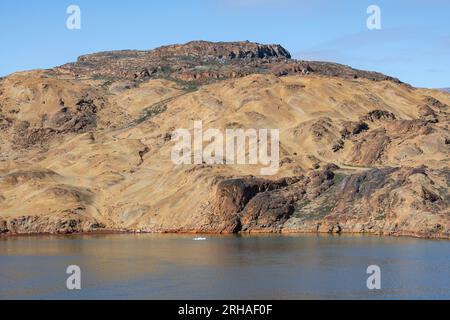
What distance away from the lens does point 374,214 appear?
144750 mm

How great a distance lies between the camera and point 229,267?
3976 inches

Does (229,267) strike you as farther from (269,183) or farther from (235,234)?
(269,183)

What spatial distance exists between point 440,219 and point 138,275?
5760 cm

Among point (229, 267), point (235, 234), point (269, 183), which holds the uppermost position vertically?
point (269, 183)

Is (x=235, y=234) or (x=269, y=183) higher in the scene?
(x=269, y=183)

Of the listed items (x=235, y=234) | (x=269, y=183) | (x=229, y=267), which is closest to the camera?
(x=229, y=267)

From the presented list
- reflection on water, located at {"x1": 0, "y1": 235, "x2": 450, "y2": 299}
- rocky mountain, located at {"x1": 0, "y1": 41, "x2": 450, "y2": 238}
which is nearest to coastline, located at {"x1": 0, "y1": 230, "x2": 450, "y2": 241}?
rocky mountain, located at {"x1": 0, "y1": 41, "x2": 450, "y2": 238}

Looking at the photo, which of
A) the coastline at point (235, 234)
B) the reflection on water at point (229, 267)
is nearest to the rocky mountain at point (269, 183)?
the coastline at point (235, 234)

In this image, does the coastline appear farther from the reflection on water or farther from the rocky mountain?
the reflection on water

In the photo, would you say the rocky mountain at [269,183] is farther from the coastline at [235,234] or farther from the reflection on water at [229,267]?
the reflection on water at [229,267]

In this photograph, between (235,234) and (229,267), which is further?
(235,234)

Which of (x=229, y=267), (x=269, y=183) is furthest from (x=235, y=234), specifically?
(x=229, y=267)
